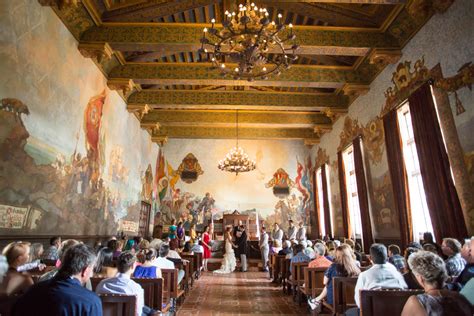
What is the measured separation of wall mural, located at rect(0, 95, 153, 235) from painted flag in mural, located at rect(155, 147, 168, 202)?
186 inches

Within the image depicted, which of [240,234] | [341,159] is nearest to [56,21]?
[240,234]

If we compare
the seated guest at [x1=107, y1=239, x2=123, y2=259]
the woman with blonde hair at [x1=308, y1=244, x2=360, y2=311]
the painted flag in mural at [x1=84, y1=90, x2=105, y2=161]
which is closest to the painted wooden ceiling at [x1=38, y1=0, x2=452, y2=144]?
the painted flag in mural at [x1=84, y1=90, x2=105, y2=161]

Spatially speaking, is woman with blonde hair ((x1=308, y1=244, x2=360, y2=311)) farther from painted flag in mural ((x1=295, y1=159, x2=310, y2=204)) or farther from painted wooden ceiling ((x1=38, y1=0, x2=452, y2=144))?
painted flag in mural ((x1=295, y1=159, x2=310, y2=204))

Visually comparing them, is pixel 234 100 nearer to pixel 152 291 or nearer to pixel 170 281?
pixel 170 281

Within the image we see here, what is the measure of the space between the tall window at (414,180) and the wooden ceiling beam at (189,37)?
2.16 m

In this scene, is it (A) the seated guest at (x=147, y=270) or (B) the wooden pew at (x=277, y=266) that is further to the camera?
(B) the wooden pew at (x=277, y=266)

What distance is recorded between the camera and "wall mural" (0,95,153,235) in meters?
5.75

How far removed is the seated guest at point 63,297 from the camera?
1860mm

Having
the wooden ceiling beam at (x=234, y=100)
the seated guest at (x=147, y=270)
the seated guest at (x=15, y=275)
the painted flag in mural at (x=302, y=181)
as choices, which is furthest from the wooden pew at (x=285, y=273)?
the painted flag in mural at (x=302, y=181)

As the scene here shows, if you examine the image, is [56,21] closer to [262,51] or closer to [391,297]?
[262,51]

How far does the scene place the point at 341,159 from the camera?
1301cm

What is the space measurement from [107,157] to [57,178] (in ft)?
10.9

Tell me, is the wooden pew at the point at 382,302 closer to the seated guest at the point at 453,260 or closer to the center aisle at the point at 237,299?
the seated guest at the point at 453,260

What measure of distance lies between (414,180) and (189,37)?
7.56 m
